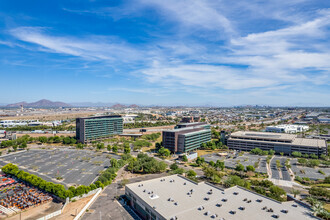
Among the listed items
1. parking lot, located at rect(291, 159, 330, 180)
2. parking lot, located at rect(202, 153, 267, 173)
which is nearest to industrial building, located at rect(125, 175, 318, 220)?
parking lot, located at rect(202, 153, 267, 173)

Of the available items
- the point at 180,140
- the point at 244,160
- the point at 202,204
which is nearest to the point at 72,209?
the point at 202,204

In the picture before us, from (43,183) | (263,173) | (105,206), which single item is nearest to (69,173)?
(43,183)

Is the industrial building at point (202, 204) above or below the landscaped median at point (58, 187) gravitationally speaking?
above

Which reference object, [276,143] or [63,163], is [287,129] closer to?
[276,143]

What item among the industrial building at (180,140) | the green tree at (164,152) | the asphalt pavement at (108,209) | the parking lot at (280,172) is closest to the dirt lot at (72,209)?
the asphalt pavement at (108,209)

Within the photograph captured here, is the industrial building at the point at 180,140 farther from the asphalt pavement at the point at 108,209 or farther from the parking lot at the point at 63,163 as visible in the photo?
the asphalt pavement at the point at 108,209

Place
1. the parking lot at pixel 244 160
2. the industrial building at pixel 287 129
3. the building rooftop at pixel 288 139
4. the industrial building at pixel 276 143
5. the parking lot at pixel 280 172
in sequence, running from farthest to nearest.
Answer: the industrial building at pixel 287 129 → the building rooftop at pixel 288 139 → the industrial building at pixel 276 143 → the parking lot at pixel 244 160 → the parking lot at pixel 280 172
